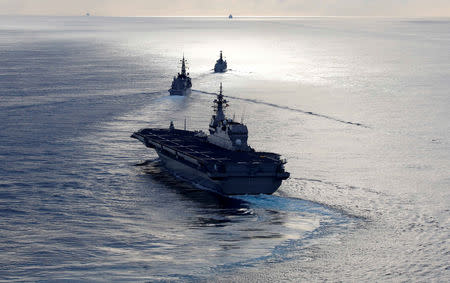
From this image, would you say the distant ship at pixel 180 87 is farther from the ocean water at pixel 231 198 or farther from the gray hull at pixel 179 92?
the ocean water at pixel 231 198

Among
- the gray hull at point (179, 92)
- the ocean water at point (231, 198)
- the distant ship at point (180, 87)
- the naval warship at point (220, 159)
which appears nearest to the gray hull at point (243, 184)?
the naval warship at point (220, 159)

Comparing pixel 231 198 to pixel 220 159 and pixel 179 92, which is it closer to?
pixel 220 159

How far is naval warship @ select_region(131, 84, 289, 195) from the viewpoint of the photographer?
1876 inches

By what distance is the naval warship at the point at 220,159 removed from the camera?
156ft

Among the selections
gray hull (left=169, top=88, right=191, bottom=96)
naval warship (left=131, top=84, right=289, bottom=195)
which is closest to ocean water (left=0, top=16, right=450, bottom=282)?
Result: naval warship (left=131, top=84, right=289, bottom=195)

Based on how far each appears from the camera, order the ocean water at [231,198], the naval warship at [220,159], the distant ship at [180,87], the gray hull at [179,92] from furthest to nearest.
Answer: the distant ship at [180,87] → the gray hull at [179,92] → the naval warship at [220,159] → the ocean water at [231,198]

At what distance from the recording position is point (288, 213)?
145 feet

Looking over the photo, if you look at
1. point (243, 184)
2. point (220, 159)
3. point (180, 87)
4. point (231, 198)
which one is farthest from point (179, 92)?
point (231, 198)

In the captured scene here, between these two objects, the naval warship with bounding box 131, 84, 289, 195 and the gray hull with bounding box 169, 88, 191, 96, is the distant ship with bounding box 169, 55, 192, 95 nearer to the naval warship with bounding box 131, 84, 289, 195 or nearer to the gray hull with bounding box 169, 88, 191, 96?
the gray hull with bounding box 169, 88, 191, 96

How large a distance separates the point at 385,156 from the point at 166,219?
25846mm

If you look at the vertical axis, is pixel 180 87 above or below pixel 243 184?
above

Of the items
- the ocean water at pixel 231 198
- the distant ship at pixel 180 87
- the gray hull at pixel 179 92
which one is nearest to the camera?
the ocean water at pixel 231 198

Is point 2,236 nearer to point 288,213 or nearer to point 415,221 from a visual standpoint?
point 288,213

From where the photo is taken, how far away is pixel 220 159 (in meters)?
50.5
